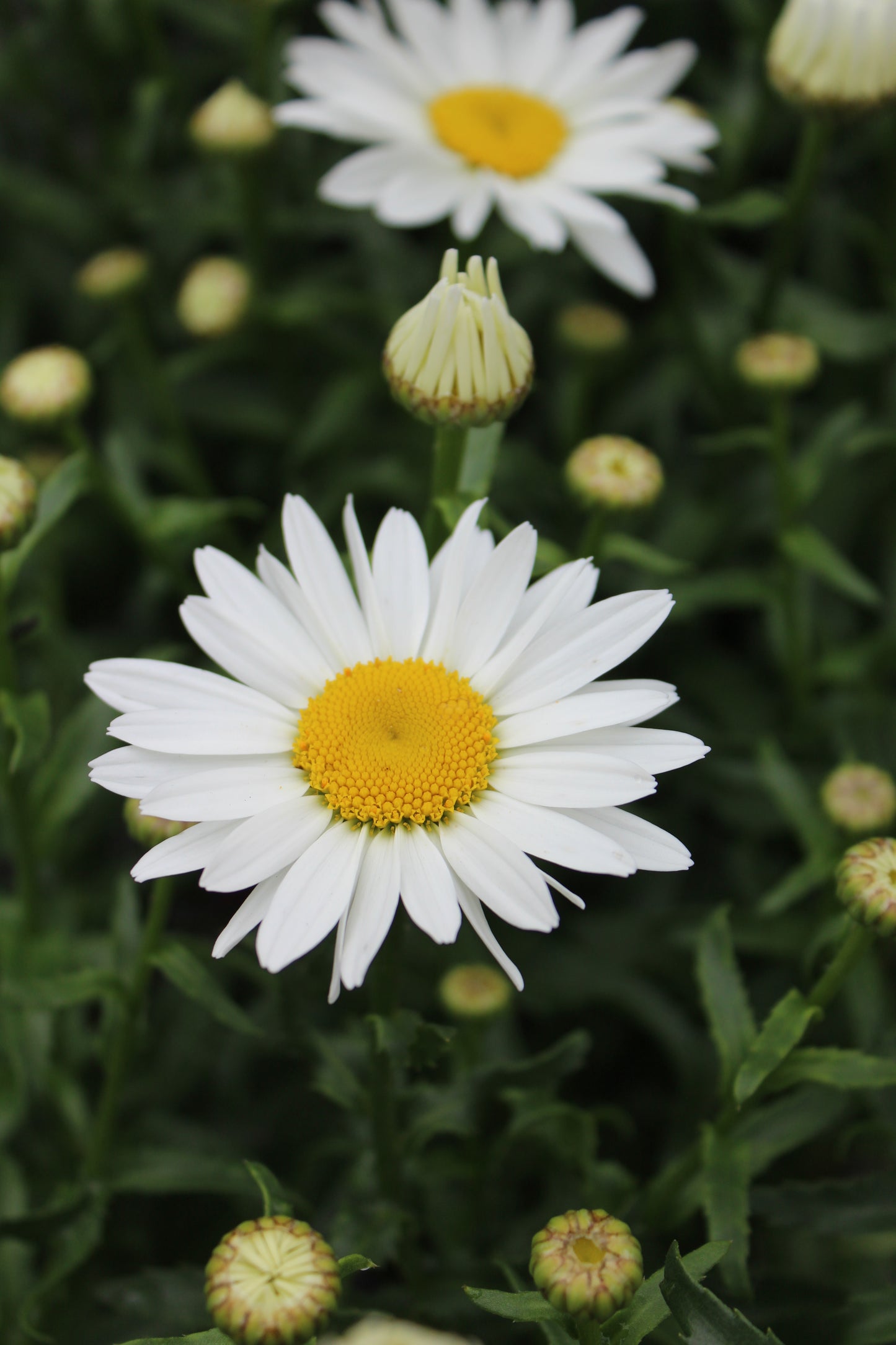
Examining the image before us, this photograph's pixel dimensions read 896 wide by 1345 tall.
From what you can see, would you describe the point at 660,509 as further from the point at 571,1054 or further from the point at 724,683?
the point at 571,1054

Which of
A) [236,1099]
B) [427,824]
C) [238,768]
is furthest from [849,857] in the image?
[236,1099]

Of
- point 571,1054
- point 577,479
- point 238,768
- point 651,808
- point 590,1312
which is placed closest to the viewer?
point 590,1312

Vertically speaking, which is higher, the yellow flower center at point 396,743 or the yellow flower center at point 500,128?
the yellow flower center at point 500,128

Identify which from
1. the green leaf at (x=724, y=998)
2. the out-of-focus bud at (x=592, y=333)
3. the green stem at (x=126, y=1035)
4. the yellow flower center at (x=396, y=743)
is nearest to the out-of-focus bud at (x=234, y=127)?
the out-of-focus bud at (x=592, y=333)

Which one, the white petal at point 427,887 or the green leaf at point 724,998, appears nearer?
the white petal at point 427,887

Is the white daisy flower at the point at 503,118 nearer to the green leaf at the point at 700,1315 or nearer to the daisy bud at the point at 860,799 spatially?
the daisy bud at the point at 860,799

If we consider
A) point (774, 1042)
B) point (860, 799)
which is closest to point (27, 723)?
point (774, 1042)

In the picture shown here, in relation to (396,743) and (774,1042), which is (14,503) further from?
(774,1042)

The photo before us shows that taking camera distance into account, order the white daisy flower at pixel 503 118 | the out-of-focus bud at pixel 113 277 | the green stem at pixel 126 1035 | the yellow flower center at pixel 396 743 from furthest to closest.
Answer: the out-of-focus bud at pixel 113 277 < the white daisy flower at pixel 503 118 < the green stem at pixel 126 1035 < the yellow flower center at pixel 396 743
